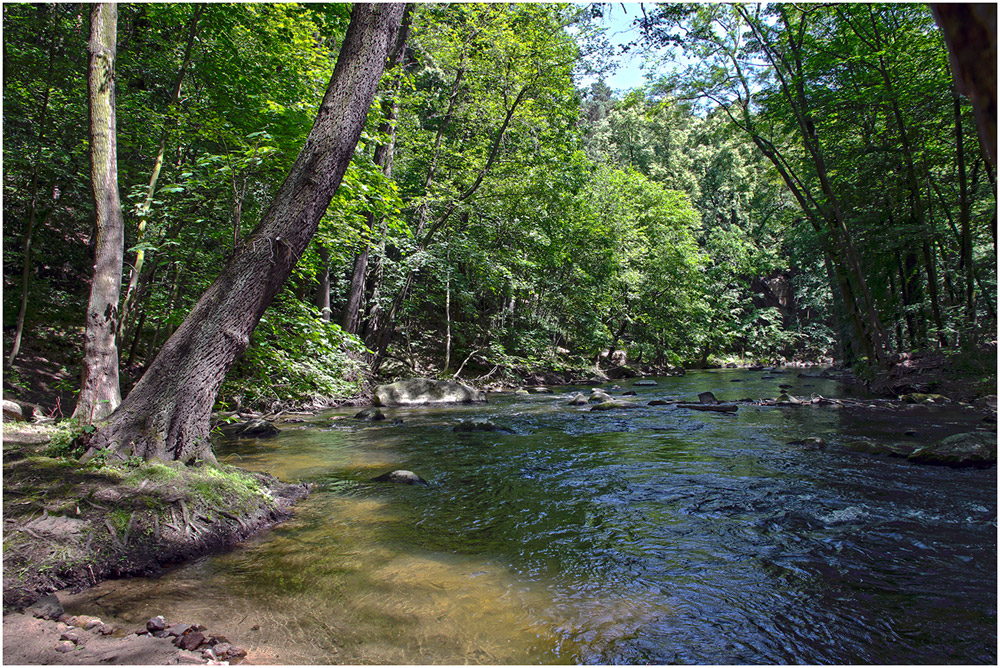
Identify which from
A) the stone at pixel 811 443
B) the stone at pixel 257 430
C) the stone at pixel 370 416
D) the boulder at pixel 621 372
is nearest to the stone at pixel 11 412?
the stone at pixel 257 430

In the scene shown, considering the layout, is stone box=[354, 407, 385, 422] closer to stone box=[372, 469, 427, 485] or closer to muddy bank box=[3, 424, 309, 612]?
stone box=[372, 469, 427, 485]

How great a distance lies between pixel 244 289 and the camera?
4328 millimetres

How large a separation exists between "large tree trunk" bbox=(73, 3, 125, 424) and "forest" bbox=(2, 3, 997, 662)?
0.07ft

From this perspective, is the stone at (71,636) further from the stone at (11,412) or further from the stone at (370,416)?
the stone at (370,416)

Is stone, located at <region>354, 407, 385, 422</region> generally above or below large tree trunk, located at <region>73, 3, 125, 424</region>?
below

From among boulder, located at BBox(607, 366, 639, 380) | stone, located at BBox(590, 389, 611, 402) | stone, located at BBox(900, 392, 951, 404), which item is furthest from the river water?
boulder, located at BBox(607, 366, 639, 380)

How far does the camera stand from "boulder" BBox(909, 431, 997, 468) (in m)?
5.55

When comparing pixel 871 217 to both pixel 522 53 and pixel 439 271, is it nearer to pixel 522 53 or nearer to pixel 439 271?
pixel 522 53

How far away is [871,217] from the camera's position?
14.3m

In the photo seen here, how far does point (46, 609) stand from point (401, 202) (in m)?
6.49

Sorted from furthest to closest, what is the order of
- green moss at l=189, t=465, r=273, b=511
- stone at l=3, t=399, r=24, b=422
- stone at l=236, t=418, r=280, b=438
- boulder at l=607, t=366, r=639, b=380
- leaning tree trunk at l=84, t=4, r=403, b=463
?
boulder at l=607, t=366, r=639, b=380
stone at l=236, t=418, r=280, b=438
stone at l=3, t=399, r=24, b=422
leaning tree trunk at l=84, t=4, r=403, b=463
green moss at l=189, t=465, r=273, b=511

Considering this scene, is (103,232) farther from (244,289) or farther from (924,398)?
(924,398)

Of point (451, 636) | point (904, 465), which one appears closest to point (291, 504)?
point (451, 636)

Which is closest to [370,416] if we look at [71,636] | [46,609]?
[46,609]
